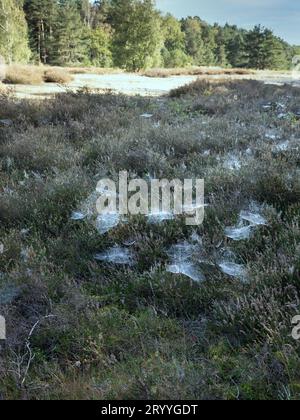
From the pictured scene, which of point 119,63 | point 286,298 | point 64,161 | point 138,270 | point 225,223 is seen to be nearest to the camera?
point 286,298

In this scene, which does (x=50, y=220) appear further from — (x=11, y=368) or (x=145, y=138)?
(x=145, y=138)

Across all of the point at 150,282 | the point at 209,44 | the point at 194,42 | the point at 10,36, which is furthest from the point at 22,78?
the point at 209,44

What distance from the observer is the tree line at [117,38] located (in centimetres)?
3328

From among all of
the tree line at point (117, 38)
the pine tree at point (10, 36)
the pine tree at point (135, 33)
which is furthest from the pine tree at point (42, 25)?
the pine tree at point (10, 36)

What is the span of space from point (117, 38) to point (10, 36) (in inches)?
372

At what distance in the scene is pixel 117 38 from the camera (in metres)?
34.8

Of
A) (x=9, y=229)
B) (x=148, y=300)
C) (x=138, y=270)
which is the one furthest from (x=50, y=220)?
(x=148, y=300)

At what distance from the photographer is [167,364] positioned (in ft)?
7.77

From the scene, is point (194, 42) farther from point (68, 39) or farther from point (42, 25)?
point (42, 25)

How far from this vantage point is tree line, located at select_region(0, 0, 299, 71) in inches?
1310

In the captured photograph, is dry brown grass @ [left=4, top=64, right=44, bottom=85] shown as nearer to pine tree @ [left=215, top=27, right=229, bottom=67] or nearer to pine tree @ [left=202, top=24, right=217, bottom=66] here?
pine tree @ [left=202, top=24, right=217, bottom=66]

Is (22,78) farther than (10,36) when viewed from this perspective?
No

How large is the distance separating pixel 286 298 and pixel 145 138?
4.52 meters

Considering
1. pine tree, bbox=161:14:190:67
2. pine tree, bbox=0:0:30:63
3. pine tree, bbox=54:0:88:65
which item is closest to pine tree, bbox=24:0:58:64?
pine tree, bbox=54:0:88:65
